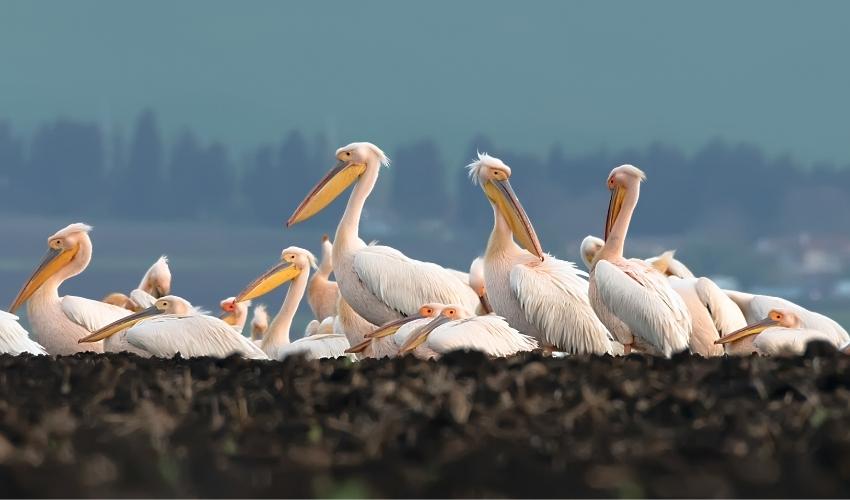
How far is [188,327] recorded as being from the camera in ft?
29.7

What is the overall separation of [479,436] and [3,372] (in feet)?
9.51

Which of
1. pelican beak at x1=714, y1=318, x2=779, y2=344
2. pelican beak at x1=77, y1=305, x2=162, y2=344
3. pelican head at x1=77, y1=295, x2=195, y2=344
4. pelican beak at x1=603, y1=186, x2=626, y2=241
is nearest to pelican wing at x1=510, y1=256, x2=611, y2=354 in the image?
pelican beak at x1=714, y1=318, x2=779, y2=344

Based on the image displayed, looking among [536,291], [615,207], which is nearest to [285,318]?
[615,207]

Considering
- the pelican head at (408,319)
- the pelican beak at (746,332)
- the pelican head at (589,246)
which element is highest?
the pelican head at (589,246)

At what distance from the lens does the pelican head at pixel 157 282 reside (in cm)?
1606

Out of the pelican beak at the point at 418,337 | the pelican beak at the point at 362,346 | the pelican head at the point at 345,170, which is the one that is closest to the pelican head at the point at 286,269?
the pelican head at the point at 345,170

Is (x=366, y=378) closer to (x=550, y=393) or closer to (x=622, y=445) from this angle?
(x=550, y=393)

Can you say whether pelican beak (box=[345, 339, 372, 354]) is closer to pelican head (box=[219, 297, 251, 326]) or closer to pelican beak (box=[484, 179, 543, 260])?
pelican beak (box=[484, 179, 543, 260])

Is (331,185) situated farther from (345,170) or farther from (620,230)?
(620,230)

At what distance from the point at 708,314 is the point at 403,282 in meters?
2.36

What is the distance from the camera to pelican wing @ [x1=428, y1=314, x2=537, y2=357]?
25.3 feet

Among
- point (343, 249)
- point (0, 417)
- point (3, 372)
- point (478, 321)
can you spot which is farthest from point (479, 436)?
point (343, 249)

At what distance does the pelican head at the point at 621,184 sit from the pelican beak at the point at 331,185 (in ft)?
8.08

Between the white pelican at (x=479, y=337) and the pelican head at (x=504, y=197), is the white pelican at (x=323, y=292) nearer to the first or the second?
the pelican head at (x=504, y=197)
